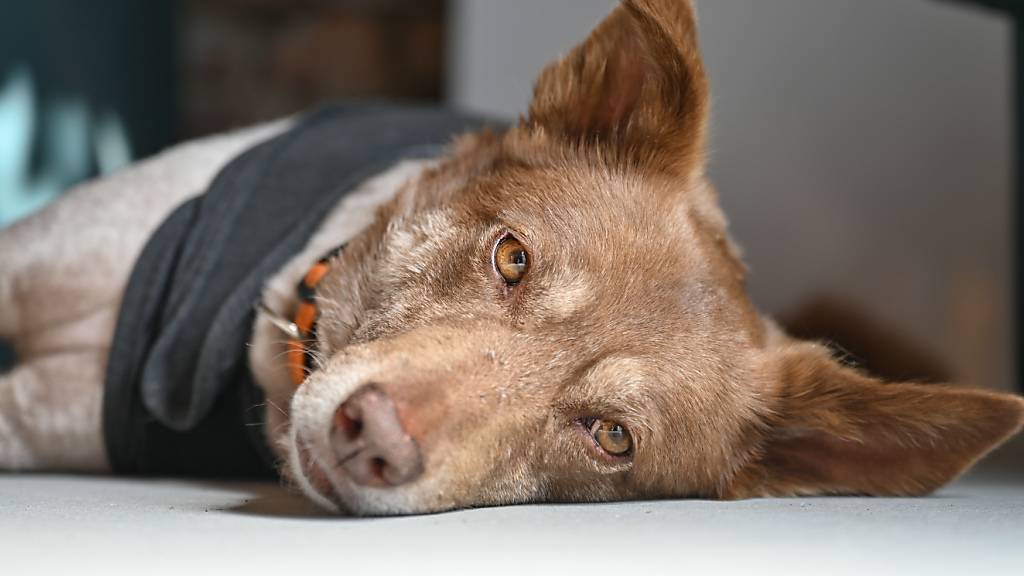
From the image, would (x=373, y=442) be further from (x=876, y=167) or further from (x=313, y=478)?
(x=876, y=167)

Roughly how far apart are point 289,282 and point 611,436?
953 mm

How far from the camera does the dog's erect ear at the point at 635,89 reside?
2.23 meters

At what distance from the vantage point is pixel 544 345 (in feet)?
6.61

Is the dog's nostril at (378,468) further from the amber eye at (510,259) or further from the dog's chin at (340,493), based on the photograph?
the amber eye at (510,259)

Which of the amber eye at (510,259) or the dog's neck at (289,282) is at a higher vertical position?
the amber eye at (510,259)

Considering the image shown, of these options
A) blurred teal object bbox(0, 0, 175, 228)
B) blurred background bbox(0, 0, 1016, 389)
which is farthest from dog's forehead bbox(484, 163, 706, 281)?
blurred teal object bbox(0, 0, 175, 228)

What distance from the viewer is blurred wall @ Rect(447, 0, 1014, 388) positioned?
433 centimetres

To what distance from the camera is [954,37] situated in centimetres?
434

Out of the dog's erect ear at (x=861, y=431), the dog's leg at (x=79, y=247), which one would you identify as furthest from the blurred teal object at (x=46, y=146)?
the dog's erect ear at (x=861, y=431)

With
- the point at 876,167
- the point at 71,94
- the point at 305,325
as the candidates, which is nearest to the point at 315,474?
the point at 305,325

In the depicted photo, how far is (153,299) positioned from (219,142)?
29.2 inches

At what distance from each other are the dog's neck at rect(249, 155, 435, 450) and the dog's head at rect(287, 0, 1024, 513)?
246 mm

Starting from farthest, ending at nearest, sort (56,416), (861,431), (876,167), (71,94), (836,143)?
(836,143) < (876,167) < (71,94) < (56,416) < (861,431)

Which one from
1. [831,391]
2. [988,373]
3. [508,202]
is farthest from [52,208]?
[988,373]
